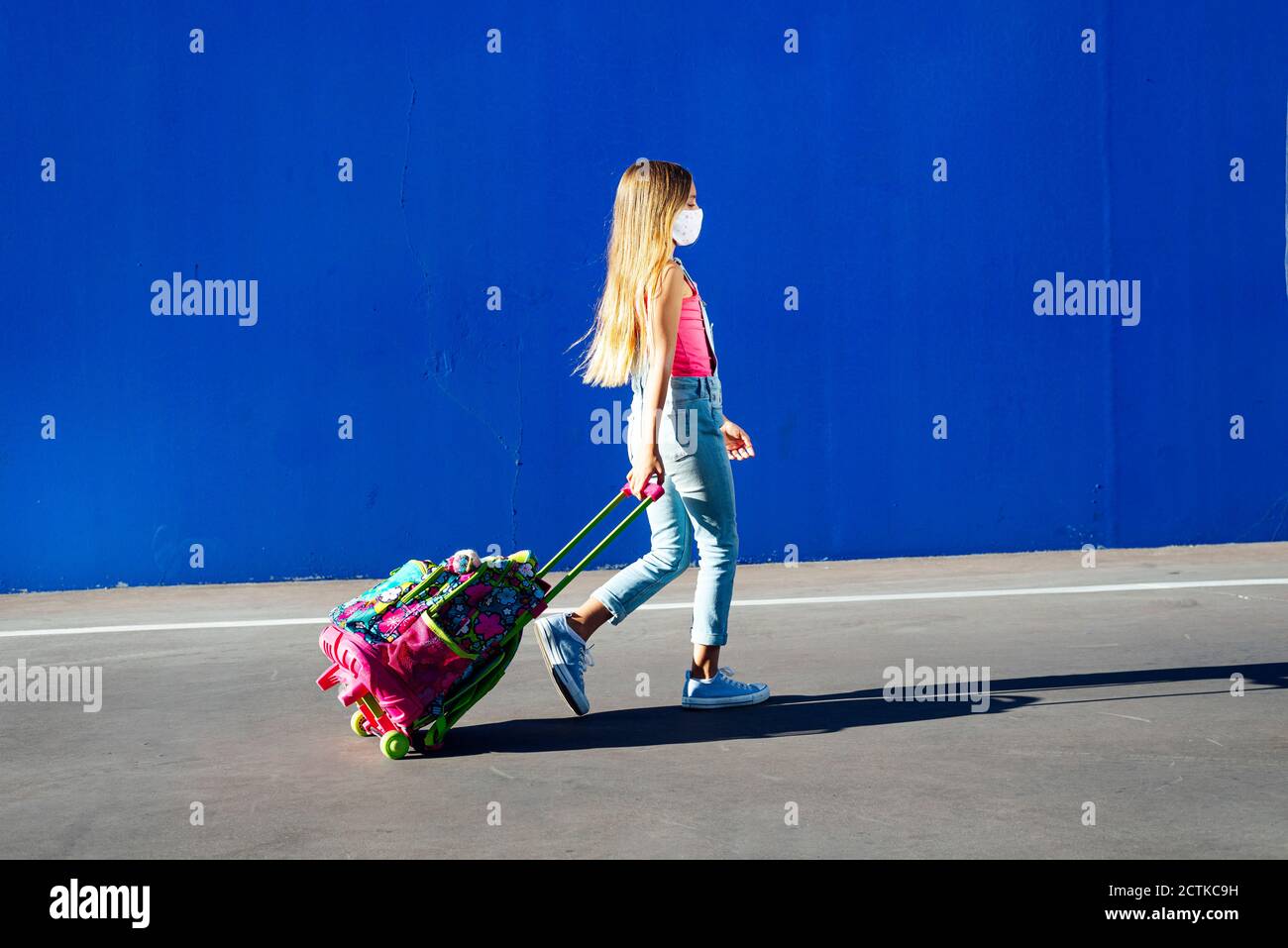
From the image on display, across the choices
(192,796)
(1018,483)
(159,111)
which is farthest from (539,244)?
(192,796)

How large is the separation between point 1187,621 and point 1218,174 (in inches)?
159

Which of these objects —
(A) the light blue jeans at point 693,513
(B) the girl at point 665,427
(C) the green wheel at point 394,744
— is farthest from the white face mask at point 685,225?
(C) the green wheel at point 394,744

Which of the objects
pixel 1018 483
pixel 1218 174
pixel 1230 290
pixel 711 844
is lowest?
pixel 711 844

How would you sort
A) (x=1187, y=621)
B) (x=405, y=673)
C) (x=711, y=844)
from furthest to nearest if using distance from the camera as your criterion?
1. (x=1187, y=621)
2. (x=405, y=673)
3. (x=711, y=844)

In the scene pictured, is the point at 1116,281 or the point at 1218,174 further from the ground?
the point at 1218,174

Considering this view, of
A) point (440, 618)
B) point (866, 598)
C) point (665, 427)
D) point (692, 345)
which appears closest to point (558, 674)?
point (440, 618)

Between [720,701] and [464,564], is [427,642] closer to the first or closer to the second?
[464,564]

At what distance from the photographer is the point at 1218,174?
9.62 m

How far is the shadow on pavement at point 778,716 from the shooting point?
16.5 feet

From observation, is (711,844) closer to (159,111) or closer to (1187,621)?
(1187,621)

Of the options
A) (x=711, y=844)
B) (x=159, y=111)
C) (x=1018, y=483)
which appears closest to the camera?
(x=711, y=844)

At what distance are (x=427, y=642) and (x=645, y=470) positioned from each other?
3.23ft

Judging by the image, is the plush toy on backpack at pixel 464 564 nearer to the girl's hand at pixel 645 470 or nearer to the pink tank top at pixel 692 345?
the girl's hand at pixel 645 470

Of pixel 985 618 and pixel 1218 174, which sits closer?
pixel 985 618
